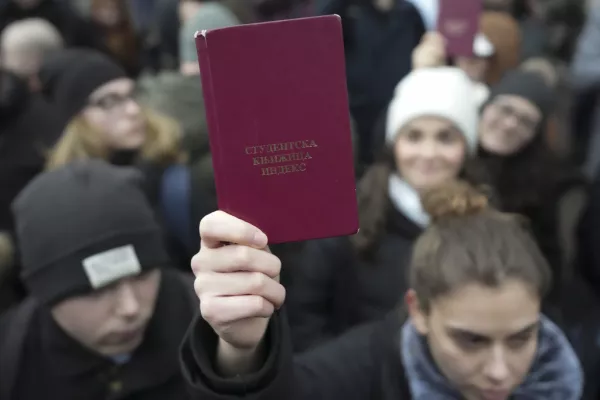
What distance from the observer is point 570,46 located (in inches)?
186

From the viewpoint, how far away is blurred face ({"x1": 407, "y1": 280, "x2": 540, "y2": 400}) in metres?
1.53

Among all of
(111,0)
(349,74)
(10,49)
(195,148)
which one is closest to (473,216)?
(195,148)

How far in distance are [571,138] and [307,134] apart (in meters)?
3.87

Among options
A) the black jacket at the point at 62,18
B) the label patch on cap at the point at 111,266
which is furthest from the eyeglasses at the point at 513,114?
the black jacket at the point at 62,18

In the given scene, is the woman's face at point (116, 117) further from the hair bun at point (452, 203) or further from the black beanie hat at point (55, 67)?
the hair bun at point (452, 203)

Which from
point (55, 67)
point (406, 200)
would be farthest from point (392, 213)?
point (55, 67)

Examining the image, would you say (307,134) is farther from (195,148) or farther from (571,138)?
(571,138)

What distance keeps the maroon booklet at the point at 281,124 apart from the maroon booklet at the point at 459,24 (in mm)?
1879

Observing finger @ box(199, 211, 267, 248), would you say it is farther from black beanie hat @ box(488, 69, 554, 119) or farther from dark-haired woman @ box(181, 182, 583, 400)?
black beanie hat @ box(488, 69, 554, 119)

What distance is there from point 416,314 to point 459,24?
1.44m

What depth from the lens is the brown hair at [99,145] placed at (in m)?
2.66

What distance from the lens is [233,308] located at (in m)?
1.00

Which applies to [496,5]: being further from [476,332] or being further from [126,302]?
[126,302]

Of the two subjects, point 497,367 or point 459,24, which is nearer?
point 497,367
